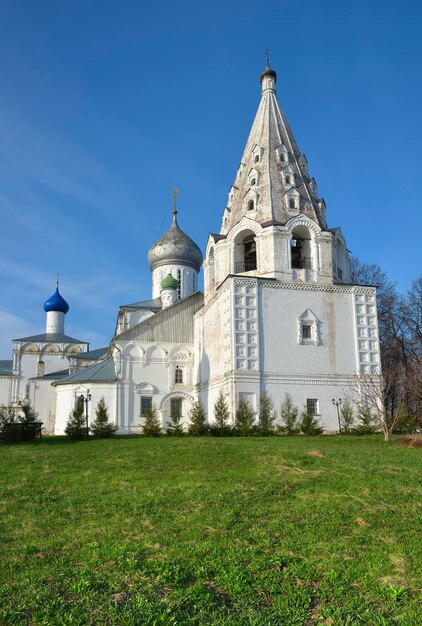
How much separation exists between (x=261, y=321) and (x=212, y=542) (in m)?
17.6

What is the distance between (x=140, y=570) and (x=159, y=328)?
25.2m

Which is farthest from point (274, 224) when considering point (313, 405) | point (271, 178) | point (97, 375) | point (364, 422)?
point (97, 375)

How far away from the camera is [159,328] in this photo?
101 feet

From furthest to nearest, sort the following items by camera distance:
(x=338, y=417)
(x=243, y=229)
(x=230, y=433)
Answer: (x=243, y=229) → (x=338, y=417) → (x=230, y=433)

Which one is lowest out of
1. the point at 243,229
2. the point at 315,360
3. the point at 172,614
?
the point at 172,614

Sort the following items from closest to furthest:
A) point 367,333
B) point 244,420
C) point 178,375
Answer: point 244,420
point 367,333
point 178,375

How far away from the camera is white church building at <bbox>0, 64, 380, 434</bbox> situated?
2391 centimetres

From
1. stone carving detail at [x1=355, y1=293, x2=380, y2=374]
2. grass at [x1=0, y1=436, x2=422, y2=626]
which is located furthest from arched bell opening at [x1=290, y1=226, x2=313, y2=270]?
grass at [x1=0, y1=436, x2=422, y2=626]

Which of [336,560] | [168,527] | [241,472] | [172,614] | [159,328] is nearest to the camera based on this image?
[172,614]

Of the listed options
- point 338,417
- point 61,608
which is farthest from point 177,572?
point 338,417

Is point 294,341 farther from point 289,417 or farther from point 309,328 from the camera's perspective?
point 289,417

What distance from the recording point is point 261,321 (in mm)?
24188

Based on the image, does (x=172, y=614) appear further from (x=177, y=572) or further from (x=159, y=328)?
(x=159, y=328)

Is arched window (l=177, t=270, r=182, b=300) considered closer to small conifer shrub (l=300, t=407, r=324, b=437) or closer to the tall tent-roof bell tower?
the tall tent-roof bell tower
